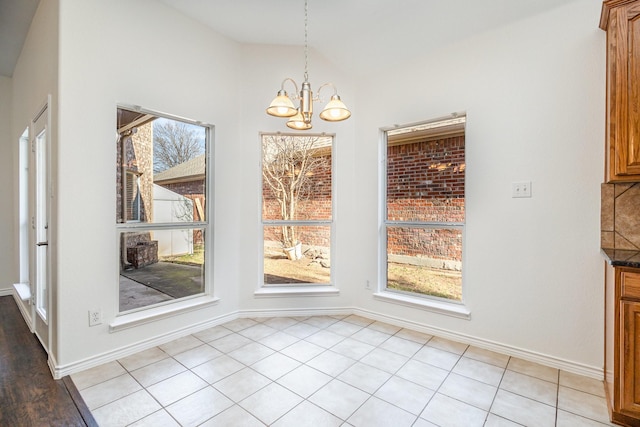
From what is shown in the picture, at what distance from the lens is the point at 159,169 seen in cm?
280

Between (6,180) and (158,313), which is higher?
(6,180)

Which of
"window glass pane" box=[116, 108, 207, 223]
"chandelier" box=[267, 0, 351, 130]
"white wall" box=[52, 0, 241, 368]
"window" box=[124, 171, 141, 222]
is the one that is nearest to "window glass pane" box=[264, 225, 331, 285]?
"window glass pane" box=[116, 108, 207, 223]

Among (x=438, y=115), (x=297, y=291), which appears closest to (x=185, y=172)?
(x=297, y=291)

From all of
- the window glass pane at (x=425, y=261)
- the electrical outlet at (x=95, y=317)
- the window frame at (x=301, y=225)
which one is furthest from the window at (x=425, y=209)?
the electrical outlet at (x=95, y=317)

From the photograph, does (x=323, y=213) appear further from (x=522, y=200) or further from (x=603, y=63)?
(x=603, y=63)

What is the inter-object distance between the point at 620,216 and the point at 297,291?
2770 mm

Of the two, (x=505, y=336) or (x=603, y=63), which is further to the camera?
(x=505, y=336)

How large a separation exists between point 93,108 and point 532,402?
3608mm

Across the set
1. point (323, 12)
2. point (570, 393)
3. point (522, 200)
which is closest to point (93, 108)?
point (323, 12)

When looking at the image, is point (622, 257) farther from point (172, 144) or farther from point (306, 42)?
point (172, 144)

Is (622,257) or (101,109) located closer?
(622,257)

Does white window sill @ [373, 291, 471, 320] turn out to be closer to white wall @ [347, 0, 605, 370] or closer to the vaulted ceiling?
white wall @ [347, 0, 605, 370]

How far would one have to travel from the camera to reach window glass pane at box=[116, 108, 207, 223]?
257 centimetres

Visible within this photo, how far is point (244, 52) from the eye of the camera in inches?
130
